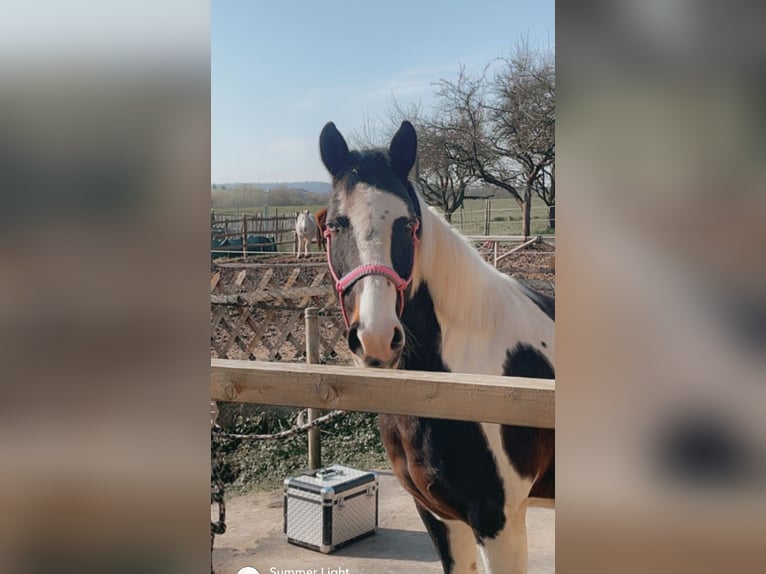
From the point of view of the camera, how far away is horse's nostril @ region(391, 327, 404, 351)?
1.54 m

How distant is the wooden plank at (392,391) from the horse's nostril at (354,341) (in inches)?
3.8

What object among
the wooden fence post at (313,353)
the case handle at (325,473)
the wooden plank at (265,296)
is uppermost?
the wooden plank at (265,296)

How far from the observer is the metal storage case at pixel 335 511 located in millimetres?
1696

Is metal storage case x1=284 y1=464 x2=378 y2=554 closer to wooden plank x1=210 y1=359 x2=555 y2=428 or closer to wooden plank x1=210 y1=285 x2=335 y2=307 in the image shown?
wooden plank x1=210 y1=359 x2=555 y2=428

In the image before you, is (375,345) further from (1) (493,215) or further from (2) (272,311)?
(2) (272,311)

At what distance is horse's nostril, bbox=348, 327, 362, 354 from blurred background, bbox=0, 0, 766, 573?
351 millimetres

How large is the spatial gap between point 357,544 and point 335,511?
0.11 metres

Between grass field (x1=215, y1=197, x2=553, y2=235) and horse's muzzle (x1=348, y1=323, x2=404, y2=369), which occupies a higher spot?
grass field (x1=215, y1=197, x2=553, y2=235)

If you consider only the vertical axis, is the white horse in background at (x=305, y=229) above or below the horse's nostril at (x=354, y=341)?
above

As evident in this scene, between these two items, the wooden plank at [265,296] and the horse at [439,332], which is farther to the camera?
the wooden plank at [265,296]

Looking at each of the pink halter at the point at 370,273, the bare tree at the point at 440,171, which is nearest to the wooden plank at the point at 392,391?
the pink halter at the point at 370,273
